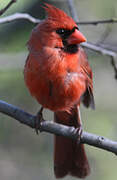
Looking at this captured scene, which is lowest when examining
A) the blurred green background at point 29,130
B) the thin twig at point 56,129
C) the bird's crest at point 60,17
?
the blurred green background at point 29,130

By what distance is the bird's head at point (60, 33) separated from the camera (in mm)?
3291

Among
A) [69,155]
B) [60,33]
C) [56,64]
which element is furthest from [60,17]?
[69,155]

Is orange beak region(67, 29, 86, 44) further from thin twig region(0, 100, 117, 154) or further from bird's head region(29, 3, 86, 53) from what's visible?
thin twig region(0, 100, 117, 154)

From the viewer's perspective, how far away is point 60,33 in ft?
10.9

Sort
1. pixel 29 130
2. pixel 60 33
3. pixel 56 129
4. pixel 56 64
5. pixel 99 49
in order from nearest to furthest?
pixel 56 129 < pixel 56 64 < pixel 60 33 < pixel 99 49 < pixel 29 130

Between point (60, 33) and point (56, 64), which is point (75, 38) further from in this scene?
point (56, 64)

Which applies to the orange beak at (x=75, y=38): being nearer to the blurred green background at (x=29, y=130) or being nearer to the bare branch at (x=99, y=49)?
the bare branch at (x=99, y=49)

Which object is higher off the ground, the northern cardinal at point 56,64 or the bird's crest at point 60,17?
the bird's crest at point 60,17

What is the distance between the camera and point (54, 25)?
3.33 meters

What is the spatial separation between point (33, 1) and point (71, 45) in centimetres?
244

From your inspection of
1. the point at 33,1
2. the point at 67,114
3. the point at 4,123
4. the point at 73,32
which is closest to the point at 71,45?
the point at 73,32

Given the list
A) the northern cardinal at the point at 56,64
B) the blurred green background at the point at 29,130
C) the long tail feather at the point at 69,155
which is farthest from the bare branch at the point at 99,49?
the blurred green background at the point at 29,130

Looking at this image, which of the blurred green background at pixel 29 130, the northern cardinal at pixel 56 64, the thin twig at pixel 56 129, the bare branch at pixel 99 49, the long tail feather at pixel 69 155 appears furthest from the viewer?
the blurred green background at pixel 29 130

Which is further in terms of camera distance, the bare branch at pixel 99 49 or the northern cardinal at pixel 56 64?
the bare branch at pixel 99 49
